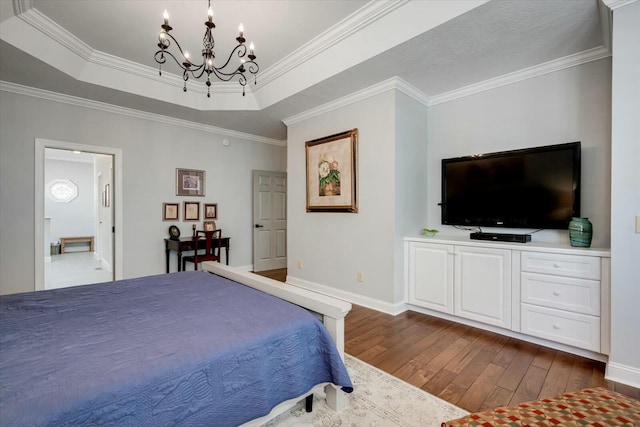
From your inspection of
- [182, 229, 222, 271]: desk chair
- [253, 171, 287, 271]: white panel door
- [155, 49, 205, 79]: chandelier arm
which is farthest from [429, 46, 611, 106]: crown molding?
[182, 229, 222, 271]: desk chair

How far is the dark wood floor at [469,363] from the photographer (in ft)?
6.17

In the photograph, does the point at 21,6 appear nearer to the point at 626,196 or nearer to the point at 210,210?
the point at 210,210

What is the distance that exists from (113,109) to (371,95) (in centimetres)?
353

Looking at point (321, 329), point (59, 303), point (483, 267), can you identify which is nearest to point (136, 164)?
point (59, 303)

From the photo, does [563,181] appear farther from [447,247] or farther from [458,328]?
[458,328]

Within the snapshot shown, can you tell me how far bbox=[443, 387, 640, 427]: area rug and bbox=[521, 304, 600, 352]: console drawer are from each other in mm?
1458

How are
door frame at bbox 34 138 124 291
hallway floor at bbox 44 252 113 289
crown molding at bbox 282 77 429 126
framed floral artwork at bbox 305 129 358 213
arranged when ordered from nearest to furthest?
crown molding at bbox 282 77 429 126, door frame at bbox 34 138 124 291, framed floral artwork at bbox 305 129 358 213, hallway floor at bbox 44 252 113 289

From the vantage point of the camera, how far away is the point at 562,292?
2355 mm

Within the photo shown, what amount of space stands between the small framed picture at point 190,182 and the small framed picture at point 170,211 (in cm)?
21

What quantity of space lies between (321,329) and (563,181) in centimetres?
261

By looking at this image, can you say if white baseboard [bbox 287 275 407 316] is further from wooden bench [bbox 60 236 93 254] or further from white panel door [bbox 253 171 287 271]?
wooden bench [bbox 60 236 93 254]

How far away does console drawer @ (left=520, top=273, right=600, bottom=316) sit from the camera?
2221mm

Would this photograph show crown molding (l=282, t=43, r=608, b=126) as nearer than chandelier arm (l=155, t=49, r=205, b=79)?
No

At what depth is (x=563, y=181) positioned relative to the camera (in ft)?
8.62
